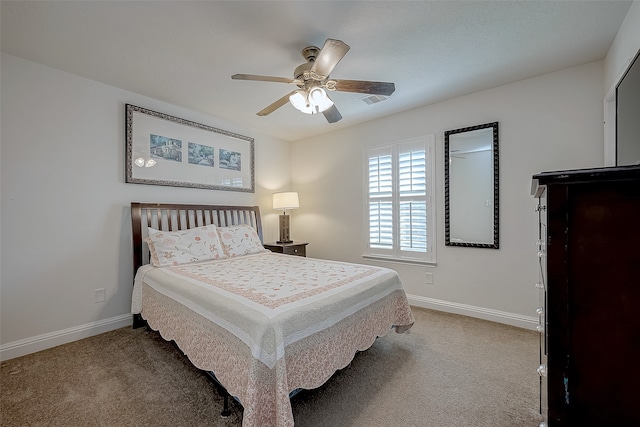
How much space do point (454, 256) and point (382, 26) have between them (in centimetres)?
250

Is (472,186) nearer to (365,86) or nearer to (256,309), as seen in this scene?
(365,86)

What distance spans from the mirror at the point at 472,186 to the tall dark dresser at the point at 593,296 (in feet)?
7.11

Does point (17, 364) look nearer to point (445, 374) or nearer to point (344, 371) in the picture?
point (344, 371)

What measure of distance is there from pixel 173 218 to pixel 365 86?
8.61ft

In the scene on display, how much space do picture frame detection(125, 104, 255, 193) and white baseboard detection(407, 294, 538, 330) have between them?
2912 mm

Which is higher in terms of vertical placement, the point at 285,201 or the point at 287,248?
the point at 285,201

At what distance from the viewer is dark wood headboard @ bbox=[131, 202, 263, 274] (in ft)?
9.29

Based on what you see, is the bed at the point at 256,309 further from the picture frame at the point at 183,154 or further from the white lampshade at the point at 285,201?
the white lampshade at the point at 285,201

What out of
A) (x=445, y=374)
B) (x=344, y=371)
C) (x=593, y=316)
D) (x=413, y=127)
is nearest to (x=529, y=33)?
(x=413, y=127)

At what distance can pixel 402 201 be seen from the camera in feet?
11.5

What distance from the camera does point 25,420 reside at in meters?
1.54

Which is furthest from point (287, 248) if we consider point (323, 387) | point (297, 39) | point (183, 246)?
point (297, 39)

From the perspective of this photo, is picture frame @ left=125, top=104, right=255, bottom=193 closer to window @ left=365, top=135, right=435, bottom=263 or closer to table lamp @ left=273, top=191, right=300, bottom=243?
table lamp @ left=273, top=191, right=300, bottom=243

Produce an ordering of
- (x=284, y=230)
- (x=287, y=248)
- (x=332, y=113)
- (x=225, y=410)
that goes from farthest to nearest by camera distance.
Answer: (x=284, y=230)
(x=287, y=248)
(x=332, y=113)
(x=225, y=410)
